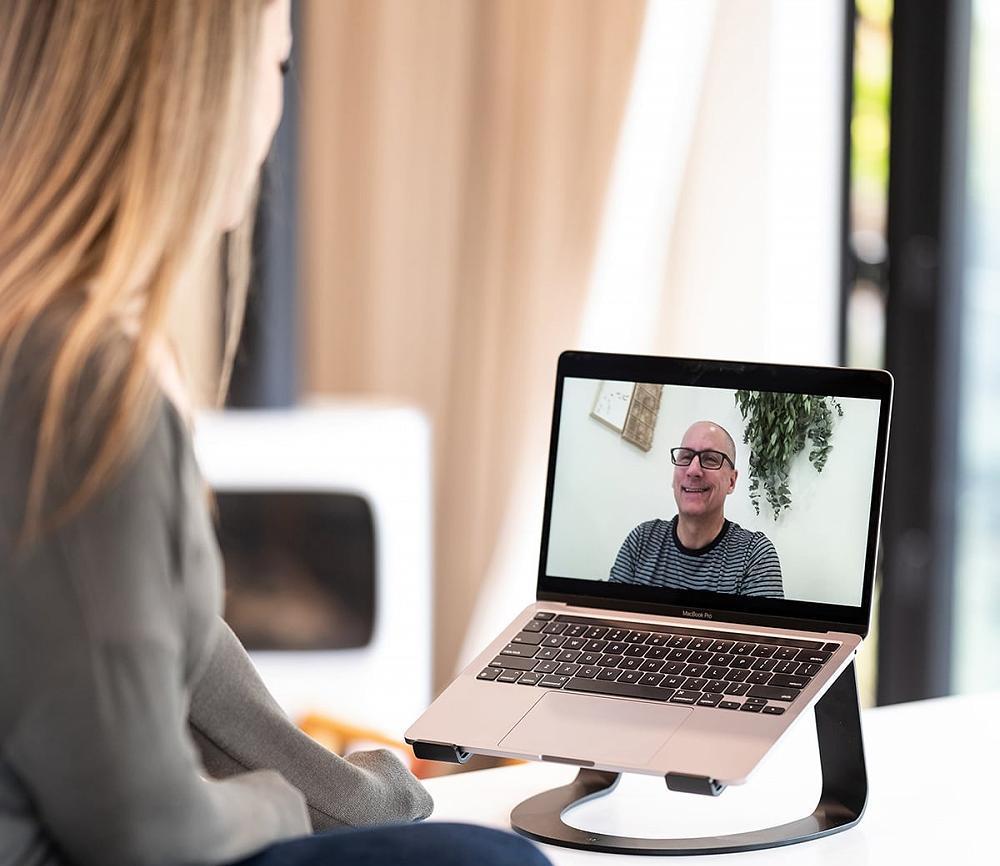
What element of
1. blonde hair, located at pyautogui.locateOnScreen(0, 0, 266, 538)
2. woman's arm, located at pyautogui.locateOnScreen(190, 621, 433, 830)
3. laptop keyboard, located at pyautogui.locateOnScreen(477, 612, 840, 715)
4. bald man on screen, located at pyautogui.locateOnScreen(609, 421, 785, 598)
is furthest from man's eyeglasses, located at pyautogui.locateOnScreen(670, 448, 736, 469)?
blonde hair, located at pyautogui.locateOnScreen(0, 0, 266, 538)

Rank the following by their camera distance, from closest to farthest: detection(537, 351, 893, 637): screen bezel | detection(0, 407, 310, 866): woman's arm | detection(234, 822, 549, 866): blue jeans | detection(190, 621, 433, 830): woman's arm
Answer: detection(0, 407, 310, 866): woman's arm → detection(234, 822, 549, 866): blue jeans → detection(190, 621, 433, 830): woman's arm → detection(537, 351, 893, 637): screen bezel

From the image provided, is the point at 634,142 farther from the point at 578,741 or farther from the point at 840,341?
the point at 578,741

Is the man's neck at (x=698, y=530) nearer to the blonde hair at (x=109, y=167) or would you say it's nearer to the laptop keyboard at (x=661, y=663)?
the laptop keyboard at (x=661, y=663)

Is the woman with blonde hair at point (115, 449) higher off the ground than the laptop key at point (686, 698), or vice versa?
the woman with blonde hair at point (115, 449)

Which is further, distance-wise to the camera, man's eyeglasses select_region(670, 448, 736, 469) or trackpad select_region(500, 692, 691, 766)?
man's eyeglasses select_region(670, 448, 736, 469)

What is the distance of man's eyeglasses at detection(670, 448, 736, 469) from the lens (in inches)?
44.2

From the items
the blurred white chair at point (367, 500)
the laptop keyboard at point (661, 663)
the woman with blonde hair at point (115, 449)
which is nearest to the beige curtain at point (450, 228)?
the blurred white chair at point (367, 500)

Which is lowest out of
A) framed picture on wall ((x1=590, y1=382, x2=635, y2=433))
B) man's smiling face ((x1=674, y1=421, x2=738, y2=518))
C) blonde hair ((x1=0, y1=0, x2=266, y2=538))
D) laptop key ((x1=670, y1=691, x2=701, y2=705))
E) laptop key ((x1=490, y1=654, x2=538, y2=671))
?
laptop key ((x1=670, y1=691, x2=701, y2=705))

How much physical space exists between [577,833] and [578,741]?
0.33 ft

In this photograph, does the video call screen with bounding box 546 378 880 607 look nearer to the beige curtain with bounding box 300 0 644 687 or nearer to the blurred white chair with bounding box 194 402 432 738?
the blurred white chair with bounding box 194 402 432 738

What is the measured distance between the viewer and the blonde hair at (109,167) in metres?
0.72

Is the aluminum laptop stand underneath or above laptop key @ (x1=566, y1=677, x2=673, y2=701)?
underneath

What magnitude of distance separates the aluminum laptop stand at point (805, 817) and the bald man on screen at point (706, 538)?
3.9 inches

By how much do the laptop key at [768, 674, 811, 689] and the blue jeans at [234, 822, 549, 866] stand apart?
0.29 metres
